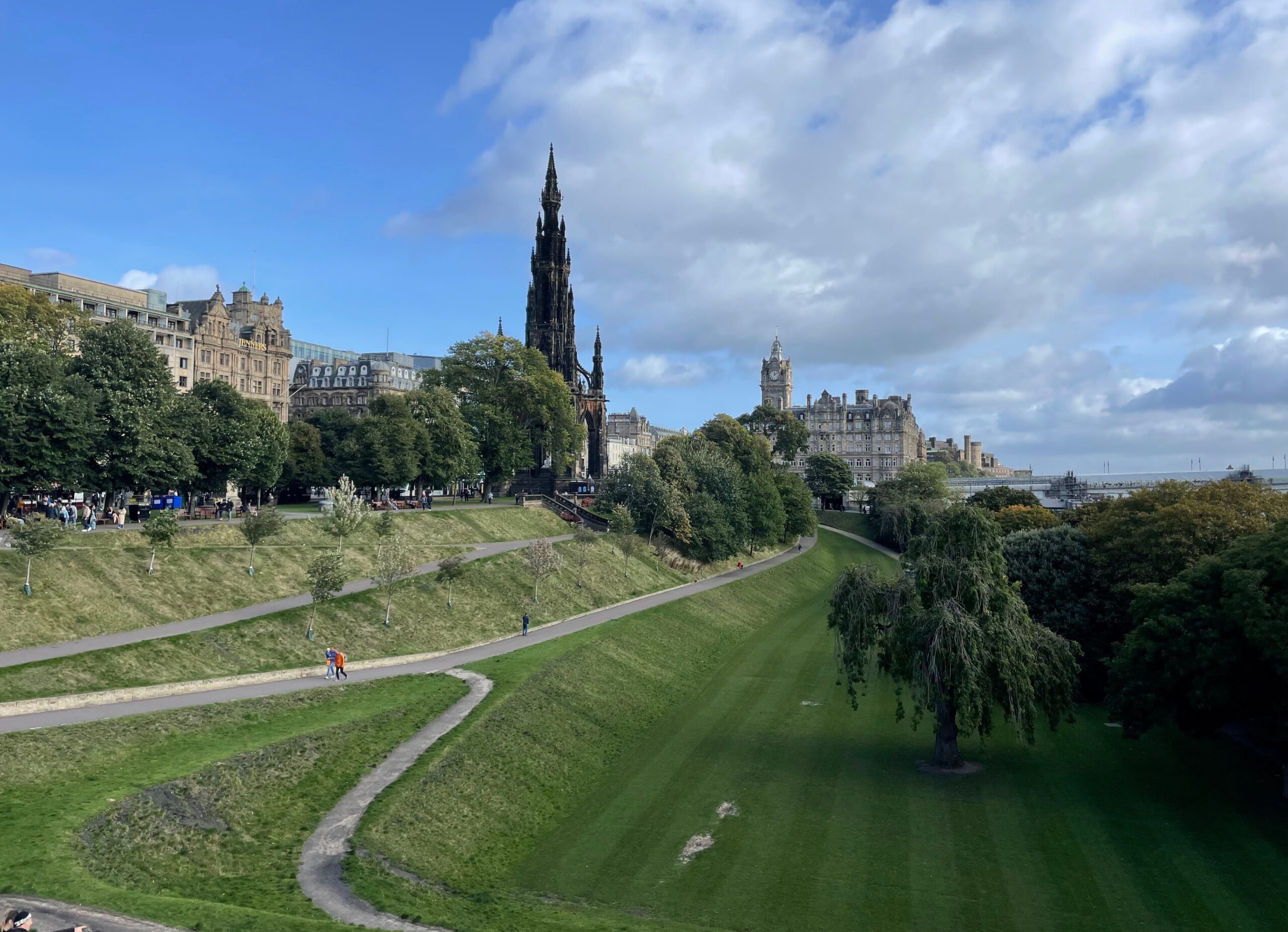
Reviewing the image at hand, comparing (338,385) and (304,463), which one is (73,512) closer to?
(304,463)

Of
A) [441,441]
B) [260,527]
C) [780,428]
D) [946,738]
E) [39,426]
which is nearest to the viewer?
[946,738]

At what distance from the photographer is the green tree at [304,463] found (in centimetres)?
8775

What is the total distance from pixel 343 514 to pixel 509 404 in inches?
1898

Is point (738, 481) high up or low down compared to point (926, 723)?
up

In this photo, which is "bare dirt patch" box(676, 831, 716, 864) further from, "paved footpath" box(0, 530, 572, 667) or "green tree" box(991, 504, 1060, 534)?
"green tree" box(991, 504, 1060, 534)

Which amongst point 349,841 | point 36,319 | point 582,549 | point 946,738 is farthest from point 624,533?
point 349,841

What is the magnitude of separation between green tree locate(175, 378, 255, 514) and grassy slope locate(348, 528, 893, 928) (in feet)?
91.8

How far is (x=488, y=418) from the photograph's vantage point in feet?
315

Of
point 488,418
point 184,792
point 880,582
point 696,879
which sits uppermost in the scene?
point 488,418

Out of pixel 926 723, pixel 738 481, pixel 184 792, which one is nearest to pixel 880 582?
pixel 926 723

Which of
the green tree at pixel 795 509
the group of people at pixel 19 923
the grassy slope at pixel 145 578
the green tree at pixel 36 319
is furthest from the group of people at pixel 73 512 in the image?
the green tree at pixel 795 509

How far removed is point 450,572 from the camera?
5231 centimetres

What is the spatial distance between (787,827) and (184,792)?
55.9 ft

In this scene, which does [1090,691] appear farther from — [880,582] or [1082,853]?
[1082,853]
